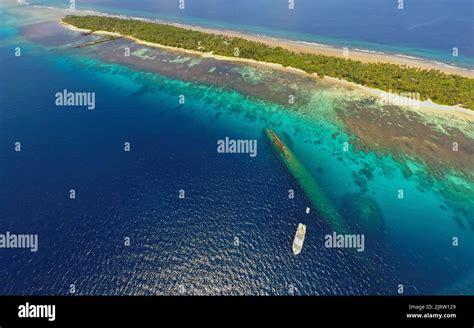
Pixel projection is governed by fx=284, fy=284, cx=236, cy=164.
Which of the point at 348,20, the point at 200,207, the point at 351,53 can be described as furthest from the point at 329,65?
the point at 200,207

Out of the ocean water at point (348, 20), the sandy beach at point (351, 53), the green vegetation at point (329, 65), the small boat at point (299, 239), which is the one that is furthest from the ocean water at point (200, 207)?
the ocean water at point (348, 20)

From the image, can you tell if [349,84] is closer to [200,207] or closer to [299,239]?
[299,239]

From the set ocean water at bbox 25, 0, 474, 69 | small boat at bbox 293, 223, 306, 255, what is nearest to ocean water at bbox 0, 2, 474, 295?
small boat at bbox 293, 223, 306, 255

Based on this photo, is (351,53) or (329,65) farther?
(351,53)

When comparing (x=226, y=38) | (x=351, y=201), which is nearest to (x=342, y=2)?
(x=226, y=38)
